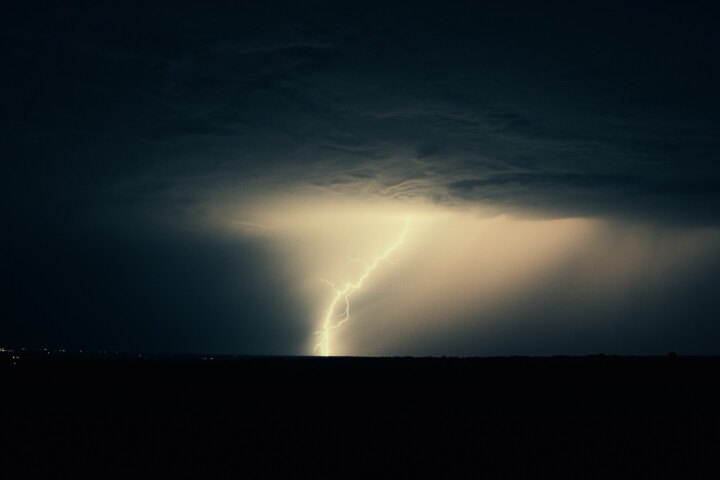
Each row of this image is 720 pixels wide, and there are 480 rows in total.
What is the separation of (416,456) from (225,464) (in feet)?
9.07

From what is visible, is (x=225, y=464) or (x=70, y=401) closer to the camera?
(x=225, y=464)

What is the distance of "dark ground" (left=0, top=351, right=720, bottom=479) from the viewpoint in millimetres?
7824

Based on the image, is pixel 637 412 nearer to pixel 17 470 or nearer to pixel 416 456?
pixel 416 456

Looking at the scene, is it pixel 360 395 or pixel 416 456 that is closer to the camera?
pixel 416 456

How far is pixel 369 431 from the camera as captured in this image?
34.2 ft

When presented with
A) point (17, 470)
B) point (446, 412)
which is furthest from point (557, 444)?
point (17, 470)

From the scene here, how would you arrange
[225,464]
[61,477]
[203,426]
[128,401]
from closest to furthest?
[61,477] < [225,464] < [203,426] < [128,401]

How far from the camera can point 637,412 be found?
12.9 metres

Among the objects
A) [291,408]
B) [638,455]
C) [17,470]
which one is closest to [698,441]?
[638,455]

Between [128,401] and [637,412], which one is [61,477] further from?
[637,412]

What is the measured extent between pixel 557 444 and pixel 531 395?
7.16 m

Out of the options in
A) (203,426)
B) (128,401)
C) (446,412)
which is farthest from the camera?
(128,401)

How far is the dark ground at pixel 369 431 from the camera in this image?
7824mm

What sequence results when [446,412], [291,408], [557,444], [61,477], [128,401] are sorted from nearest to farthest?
1. [61,477]
2. [557,444]
3. [446,412]
4. [291,408]
5. [128,401]
